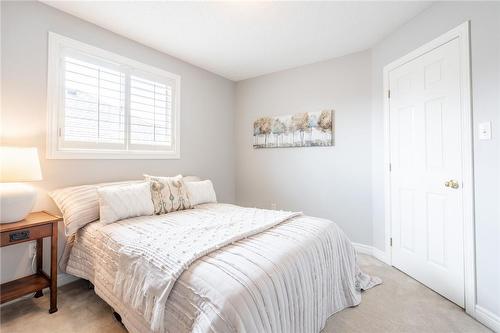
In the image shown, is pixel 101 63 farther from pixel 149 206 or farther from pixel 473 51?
pixel 473 51

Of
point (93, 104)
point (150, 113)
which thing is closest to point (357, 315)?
point (150, 113)

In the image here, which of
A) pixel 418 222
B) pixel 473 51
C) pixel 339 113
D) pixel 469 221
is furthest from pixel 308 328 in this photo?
pixel 339 113

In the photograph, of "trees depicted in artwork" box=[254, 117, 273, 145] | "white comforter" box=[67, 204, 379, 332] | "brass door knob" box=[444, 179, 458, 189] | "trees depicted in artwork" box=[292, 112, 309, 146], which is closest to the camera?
"white comforter" box=[67, 204, 379, 332]

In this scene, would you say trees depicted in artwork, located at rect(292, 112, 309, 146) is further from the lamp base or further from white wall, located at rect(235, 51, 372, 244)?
the lamp base

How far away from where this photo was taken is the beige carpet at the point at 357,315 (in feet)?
5.30

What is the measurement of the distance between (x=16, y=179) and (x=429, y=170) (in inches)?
131

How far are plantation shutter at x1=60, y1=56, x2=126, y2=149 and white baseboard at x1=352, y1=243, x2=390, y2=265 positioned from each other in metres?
3.14

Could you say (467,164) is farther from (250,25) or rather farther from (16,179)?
(16,179)

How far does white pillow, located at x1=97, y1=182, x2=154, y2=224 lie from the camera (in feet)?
6.43

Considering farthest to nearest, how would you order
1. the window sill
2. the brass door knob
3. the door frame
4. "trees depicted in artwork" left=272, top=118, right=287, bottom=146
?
"trees depicted in artwork" left=272, top=118, right=287, bottom=146
the window sill
the brass door knob
the door frame

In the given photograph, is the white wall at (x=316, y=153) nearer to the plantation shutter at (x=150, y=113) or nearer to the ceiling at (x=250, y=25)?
the ceiling at (x=250, y=25)

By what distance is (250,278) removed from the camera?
1109mm

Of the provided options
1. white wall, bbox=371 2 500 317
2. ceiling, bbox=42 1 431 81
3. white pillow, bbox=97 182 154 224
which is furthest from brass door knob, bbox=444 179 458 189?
white pillow, bbox=97 182 154 224

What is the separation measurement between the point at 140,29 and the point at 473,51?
9.77 feet
